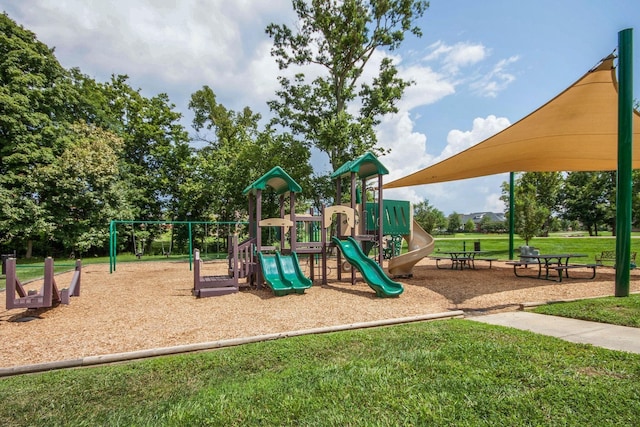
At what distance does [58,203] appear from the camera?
19250mm

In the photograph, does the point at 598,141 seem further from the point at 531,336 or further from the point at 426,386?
the point at 426,386

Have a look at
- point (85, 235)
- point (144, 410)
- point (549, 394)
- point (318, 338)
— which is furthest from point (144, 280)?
point (85, 235)

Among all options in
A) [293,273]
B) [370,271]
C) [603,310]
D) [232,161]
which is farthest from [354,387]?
[232,161]

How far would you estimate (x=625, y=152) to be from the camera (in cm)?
610

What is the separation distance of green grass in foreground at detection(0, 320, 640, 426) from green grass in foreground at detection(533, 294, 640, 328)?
1.57 metres

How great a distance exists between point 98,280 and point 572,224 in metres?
68.4

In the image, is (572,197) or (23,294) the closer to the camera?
(23,294)

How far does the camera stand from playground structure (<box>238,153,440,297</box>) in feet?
24.9

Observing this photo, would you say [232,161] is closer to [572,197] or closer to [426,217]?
[426,217]

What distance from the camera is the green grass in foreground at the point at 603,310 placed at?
4629 mm

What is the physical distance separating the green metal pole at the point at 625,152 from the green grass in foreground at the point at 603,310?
0.49 m

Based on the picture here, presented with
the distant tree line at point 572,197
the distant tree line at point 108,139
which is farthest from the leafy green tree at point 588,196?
the distant tree line at point 108,139

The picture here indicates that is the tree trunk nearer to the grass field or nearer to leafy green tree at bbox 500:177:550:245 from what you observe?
the grass field

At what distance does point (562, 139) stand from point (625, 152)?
2990 mm
